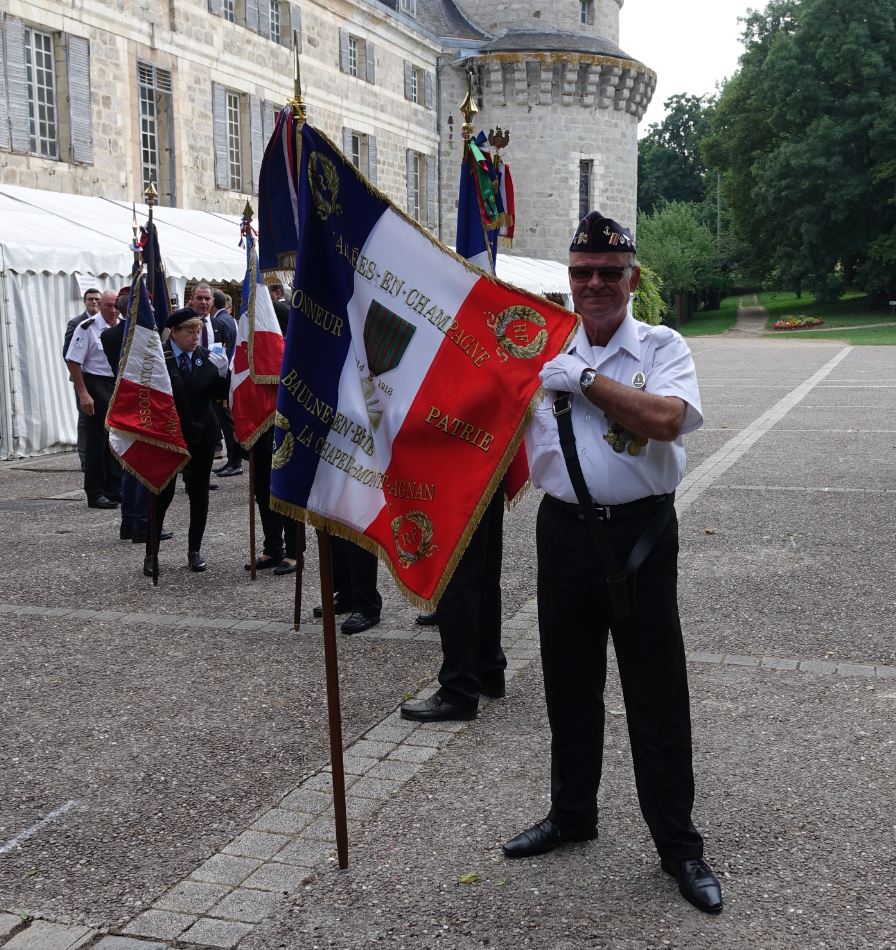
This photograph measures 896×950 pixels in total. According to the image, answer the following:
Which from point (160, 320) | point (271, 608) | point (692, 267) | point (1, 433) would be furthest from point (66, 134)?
point (692, 267)

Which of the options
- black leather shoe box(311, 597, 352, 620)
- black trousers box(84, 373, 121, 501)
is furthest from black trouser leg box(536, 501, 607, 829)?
black trousers box(84, 373, 121, 501)

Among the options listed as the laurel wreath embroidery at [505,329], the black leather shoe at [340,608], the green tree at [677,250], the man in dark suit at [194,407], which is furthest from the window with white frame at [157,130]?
the green tree at [677,250]

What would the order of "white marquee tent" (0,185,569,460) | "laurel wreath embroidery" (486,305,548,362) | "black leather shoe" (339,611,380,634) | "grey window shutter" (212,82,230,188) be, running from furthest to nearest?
1. "grey window shutter" (212,82,230,188)
2. "white marquee tent" (0,185,569,460)
3. "black leather shoe" (339,611,380,634)
4. "laurel wreath embroidery" (486,305,548,362)

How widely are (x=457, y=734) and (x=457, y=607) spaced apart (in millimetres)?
568

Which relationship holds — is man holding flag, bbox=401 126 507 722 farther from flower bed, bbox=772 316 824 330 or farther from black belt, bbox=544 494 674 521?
flower bed, bbox=772 316 824 330

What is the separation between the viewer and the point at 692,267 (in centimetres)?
6550

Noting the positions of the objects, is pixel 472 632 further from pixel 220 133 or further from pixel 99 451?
pixel 220 133

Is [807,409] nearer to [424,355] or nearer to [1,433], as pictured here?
[1,433]

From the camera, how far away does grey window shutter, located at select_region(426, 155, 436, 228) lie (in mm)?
37906

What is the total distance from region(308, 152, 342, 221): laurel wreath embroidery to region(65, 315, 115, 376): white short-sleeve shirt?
318 inches

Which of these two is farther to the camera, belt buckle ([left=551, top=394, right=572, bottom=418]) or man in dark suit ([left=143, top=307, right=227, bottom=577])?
man in dark suit ([left=143, top=307, right=227, bottom=577])

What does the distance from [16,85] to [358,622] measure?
52.3 ft

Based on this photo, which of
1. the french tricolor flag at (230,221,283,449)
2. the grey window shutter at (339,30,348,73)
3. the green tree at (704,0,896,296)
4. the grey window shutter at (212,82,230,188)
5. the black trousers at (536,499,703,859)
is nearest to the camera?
the black trousers at (536,499,703,859)

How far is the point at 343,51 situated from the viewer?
31609mm
